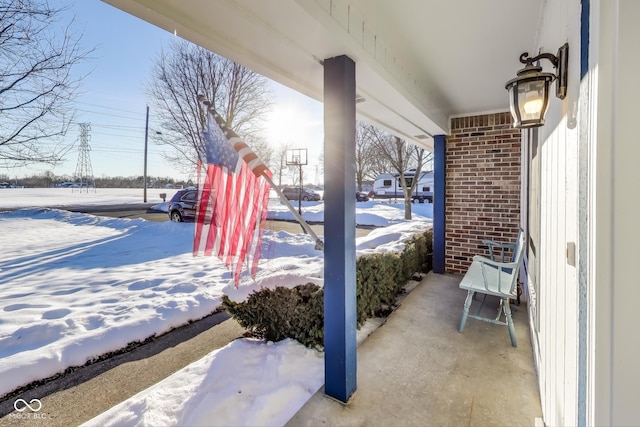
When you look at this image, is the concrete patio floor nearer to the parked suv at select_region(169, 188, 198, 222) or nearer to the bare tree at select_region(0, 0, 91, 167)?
the bare tree at select_region(0, 0, 91, 167)

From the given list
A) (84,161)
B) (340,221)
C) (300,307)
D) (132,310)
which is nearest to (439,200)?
(300,307)

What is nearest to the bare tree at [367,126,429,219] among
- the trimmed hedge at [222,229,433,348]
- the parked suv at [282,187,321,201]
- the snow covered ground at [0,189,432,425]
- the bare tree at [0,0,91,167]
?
the snow covered ground at [0,189,432,425]

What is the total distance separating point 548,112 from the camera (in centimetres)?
165

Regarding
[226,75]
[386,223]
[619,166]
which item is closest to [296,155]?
[226,75]

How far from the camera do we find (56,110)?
277 cm

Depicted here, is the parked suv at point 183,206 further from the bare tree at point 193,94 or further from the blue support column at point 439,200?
the blue support column at point 439,200

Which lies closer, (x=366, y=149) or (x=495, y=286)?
(x=495, y=286)

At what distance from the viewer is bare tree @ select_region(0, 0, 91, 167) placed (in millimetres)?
2396

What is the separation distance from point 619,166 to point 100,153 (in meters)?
4.47

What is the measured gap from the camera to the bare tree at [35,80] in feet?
7.86

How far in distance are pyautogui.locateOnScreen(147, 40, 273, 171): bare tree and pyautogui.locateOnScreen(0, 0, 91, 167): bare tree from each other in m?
3.75

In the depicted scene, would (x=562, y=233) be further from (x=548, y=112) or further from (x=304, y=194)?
(x=304, y=194)

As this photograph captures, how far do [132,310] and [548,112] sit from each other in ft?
15.7

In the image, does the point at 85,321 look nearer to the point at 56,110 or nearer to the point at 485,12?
the point at 56,110
